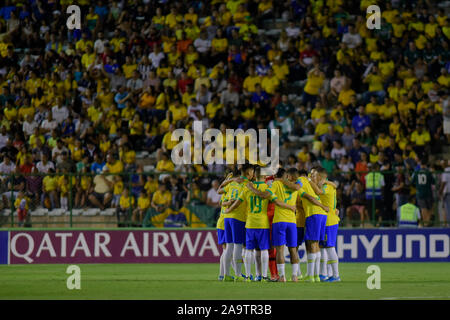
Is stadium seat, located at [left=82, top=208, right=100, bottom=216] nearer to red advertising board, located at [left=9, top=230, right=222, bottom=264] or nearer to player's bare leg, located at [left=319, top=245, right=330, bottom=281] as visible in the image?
red advertising board, located at [left=9, top=230, right=222, bottom=264]

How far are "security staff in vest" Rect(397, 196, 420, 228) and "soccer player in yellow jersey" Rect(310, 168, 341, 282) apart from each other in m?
5.60

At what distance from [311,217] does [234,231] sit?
131 cm

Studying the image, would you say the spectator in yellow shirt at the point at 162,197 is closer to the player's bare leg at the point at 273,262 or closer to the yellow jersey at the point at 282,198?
the player's bare leg at the point at 273,262

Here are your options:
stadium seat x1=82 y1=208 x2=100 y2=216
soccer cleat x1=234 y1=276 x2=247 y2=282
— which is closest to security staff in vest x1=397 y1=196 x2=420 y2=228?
soccer cleat x1=234 y1=276 x2=247 y2=282

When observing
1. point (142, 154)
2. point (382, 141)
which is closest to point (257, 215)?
point (382, 141)

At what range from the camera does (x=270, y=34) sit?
2886cm

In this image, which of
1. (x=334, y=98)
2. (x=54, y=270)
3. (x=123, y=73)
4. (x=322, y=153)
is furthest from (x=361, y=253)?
(x=123, y=73)

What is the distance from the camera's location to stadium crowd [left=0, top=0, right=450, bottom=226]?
22.3 meters

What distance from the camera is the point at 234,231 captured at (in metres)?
16.3

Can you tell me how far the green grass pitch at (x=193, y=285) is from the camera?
13828 mm

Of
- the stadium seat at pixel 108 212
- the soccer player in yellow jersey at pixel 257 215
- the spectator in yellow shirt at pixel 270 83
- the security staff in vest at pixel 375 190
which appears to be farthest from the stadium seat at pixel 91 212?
the soccer player in yellow jersey at pixel 257 215

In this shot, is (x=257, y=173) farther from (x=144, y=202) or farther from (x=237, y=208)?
(x=144, y=202)
